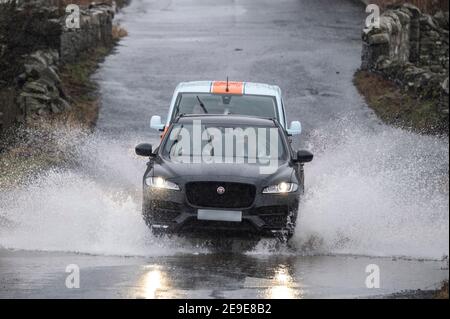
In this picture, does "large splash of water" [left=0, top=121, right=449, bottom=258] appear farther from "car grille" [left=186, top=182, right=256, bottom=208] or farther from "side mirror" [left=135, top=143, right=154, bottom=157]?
"side mirror" [left=135, top=143, right=154, bottom=157]

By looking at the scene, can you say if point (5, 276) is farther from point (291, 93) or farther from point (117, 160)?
point (291, 93)

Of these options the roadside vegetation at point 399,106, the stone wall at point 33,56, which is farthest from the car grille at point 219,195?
the roadside vegetation at point 399,106

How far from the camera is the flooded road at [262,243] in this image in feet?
41.0

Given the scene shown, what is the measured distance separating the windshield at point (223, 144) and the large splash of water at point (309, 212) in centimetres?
92

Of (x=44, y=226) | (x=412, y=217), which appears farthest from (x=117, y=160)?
(x=412, y=217)

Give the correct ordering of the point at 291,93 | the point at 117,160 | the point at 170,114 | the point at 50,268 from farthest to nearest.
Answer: the point at 291,93 → the point at 117,160 → the point at 170,114 → the point at 50,268

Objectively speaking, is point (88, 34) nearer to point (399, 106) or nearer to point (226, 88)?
point (399, 106)

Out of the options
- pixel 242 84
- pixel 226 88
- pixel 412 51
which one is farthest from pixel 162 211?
pixel 412 51

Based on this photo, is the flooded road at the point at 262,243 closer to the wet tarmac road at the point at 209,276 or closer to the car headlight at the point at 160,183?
the wet tarmac road at the point at 209,276

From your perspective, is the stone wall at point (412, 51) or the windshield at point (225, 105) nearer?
the windshield at point (225, 105)

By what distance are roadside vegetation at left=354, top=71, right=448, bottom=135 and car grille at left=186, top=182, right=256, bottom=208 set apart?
11.8 metres

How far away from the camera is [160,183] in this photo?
582 inches

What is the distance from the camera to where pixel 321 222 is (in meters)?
15.8

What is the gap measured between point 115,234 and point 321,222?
8.61ft
